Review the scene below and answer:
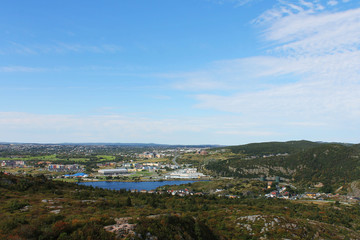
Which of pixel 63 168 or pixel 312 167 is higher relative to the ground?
pixel 312 167

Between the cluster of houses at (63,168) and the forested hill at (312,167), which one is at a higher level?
the forested hill at (312,167)

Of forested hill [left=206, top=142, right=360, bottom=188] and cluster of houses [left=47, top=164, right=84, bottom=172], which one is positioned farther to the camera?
cluster of houses [left=47, top=164, right=84, bottom=172]

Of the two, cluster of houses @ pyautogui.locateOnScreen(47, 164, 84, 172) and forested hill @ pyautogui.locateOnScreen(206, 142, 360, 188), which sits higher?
forested hill @ pyautogui.locateOnScreen(206, 142, 360, 188)

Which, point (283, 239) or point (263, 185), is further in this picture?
point (263, 185)

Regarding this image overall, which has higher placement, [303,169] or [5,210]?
[5,210]

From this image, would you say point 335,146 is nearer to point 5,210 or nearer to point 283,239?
point 283,239

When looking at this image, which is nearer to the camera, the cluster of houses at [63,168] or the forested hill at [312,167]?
the forested hill at [312,167]

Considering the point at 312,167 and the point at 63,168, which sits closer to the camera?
the point at 312,167

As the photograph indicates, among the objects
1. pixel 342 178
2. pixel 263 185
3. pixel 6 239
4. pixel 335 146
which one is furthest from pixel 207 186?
pixel 6 239
